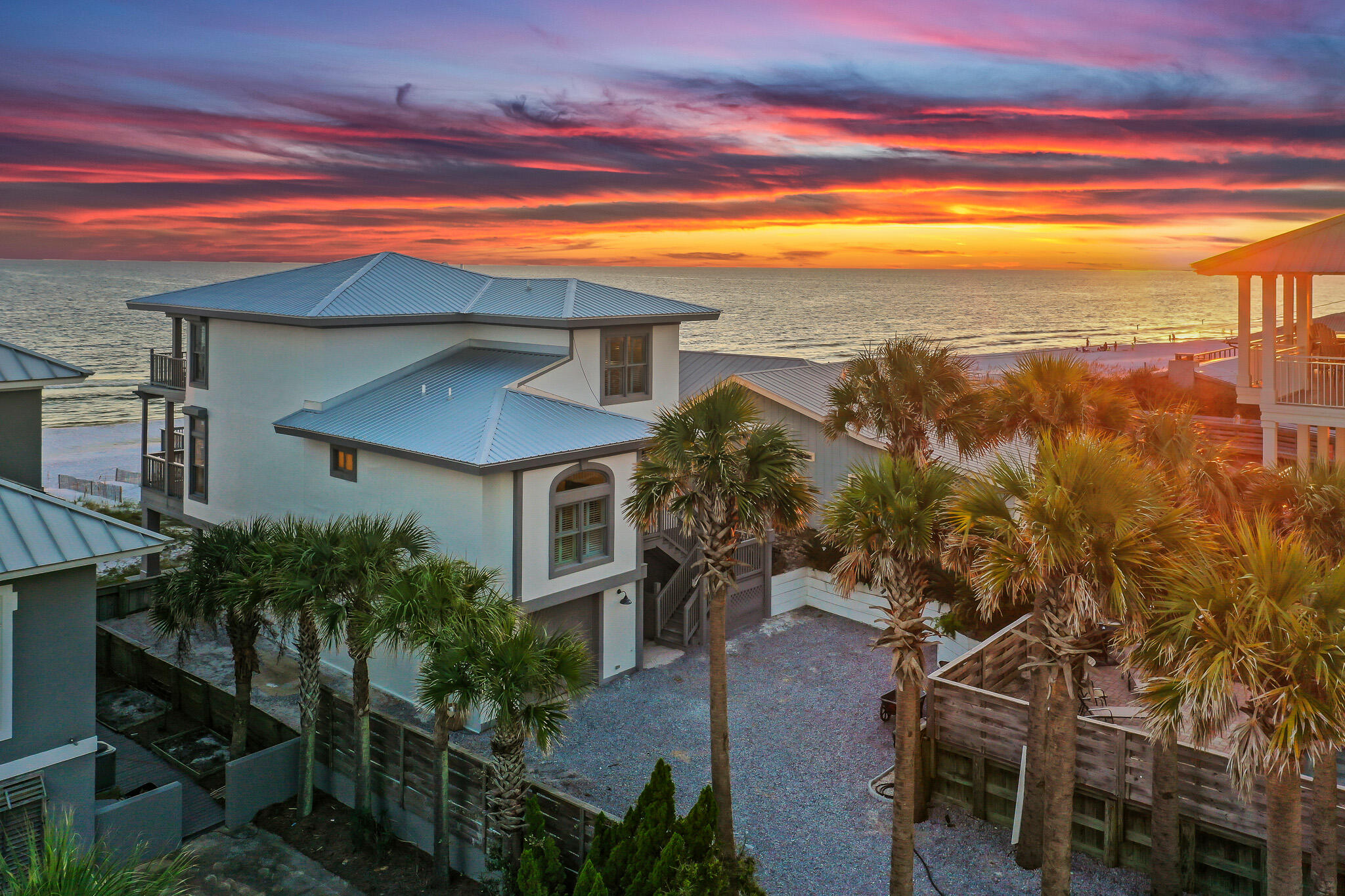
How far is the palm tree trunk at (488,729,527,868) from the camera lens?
12.0m

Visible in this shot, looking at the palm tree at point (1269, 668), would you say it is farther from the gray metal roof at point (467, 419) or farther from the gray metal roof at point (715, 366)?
the gray metal roof at point (715, 366)

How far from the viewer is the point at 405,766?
1420 cm

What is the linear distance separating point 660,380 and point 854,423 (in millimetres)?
5139

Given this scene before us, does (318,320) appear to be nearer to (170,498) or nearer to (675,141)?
(170,498)

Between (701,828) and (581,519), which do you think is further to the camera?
→ (581,519)

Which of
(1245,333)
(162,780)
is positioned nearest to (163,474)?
(162,780)

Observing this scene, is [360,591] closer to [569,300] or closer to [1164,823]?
[569,300]

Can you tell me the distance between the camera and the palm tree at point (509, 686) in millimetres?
11328

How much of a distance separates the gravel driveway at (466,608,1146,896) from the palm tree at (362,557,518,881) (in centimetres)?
413

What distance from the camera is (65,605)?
11.4 m

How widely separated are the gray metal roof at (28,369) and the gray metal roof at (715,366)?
18952 mm

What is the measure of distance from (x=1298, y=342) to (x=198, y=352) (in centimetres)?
2507

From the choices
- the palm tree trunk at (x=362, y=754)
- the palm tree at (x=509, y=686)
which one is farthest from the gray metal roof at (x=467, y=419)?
the palm tree at (x=509, y=686)

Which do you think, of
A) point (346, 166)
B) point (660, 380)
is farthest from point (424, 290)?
point (346, 166)
